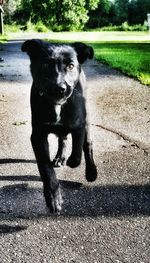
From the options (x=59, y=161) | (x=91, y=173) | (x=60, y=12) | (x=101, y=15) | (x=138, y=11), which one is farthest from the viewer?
(x=138, y=11)

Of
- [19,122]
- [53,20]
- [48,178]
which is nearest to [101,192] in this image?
[48,178]

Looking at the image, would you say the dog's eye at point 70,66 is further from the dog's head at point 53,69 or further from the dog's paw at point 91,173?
the dog's paw at point 91,173

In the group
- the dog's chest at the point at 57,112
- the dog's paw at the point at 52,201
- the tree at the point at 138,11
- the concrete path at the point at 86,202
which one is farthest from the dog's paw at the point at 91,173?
the tree at the point at 138,11

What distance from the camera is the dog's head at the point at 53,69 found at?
3.09 metres

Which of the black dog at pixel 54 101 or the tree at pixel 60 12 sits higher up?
the black dog at pixel 54 101

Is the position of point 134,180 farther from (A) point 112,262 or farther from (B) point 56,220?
(A) point 112,262

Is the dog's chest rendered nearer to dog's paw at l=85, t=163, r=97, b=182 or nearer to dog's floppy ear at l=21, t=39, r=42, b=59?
dog's floppy ear at l=21, t=39, r=42, b=59

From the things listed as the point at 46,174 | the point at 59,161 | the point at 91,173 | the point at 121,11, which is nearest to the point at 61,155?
the point at 59,161

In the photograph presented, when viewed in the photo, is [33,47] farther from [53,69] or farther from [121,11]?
[121,11]

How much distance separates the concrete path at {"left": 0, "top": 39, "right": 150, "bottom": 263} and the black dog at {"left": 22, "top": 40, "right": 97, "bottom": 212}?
27cm

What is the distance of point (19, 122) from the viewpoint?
6.50 metres

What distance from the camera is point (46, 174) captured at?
3336 mm

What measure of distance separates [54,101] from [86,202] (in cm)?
92

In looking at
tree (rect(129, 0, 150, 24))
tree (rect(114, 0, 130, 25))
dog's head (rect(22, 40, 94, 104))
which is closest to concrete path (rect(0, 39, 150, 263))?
dog's head (rect(22, 40, 94, 104))
